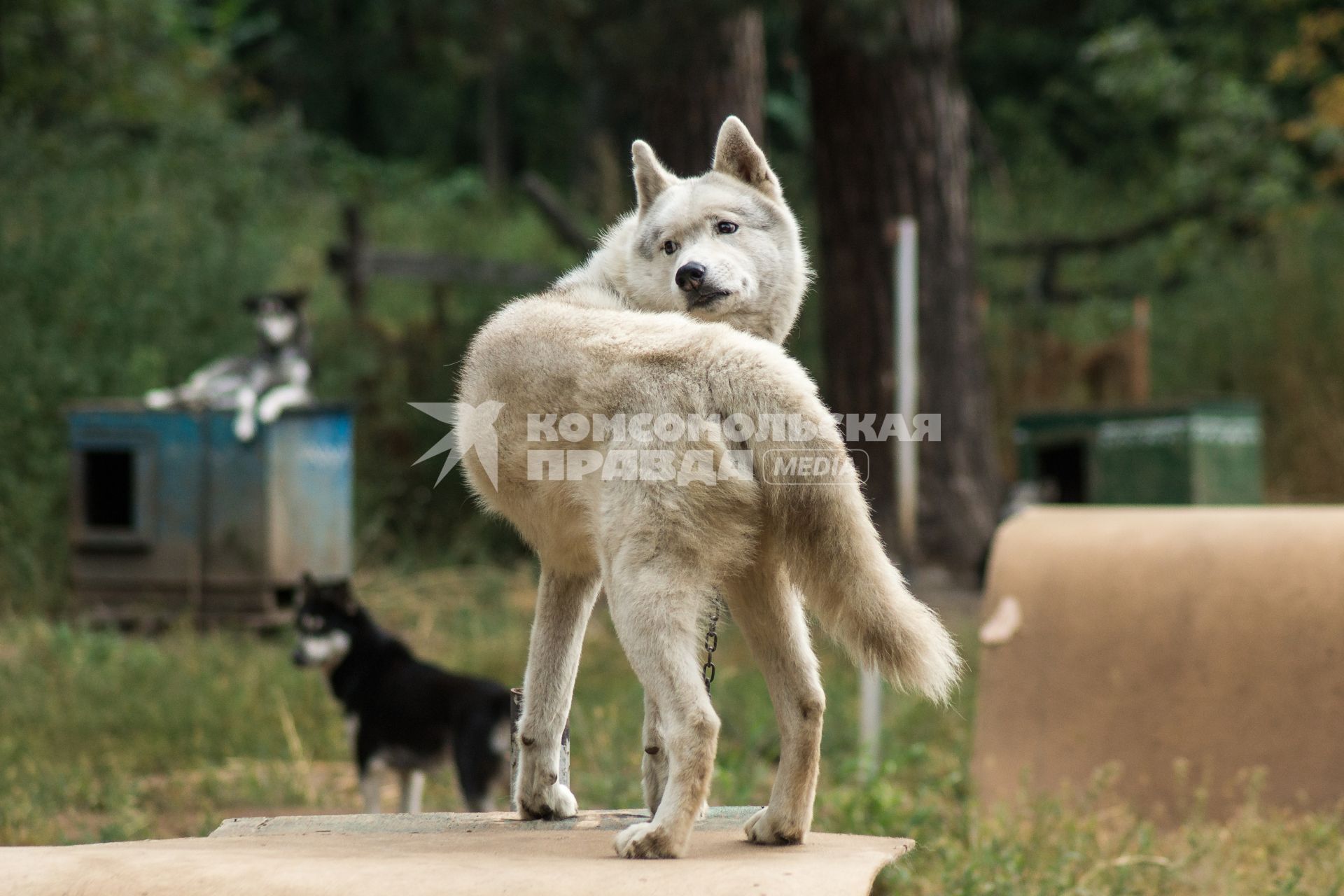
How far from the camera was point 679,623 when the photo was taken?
7.88 ft

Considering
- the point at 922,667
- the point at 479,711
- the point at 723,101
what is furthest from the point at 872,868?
the point at 723,101

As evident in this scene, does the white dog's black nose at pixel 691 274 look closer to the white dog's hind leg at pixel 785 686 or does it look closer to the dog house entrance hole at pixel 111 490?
the white dog's hind leg at pixel 785 686

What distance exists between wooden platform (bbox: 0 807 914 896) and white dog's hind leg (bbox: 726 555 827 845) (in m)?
0.05

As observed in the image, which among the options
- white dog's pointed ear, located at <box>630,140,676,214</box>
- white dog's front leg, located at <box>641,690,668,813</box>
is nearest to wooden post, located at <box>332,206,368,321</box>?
white dog's pointed ear, located at <box>630,140,676,214</box>

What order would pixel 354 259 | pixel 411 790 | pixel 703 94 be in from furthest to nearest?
1. pixel 354 259
2. pixel 703 94
3. pixel 411 790

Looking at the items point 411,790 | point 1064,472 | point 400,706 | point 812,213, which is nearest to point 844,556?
point 400,706

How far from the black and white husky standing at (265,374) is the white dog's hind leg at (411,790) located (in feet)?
11.4

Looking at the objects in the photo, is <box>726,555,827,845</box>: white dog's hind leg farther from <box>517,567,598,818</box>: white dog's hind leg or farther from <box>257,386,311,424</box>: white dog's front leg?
<box>257,386,311,424</box>: white dog's front leg

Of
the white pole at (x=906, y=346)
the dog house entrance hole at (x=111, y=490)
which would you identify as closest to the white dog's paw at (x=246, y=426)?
the dog house entrance hole at (x=111, y=490)

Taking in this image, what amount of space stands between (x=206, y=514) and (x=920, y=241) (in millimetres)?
4717

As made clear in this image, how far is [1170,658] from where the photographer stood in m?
4.96

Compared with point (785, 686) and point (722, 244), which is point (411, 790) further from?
point (722, 244)

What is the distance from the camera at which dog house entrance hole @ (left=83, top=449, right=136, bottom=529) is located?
8.98 m

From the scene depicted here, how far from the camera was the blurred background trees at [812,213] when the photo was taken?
796 cm
